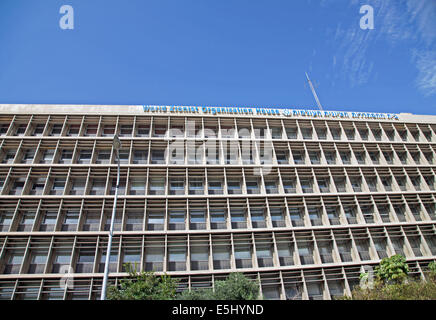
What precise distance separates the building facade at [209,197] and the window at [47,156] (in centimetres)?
11

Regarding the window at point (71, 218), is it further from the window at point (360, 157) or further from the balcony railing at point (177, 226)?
the window at point (360, 157)

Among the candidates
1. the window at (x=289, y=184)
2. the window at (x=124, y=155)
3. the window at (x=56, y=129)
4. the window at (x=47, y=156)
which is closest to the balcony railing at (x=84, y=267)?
the window at (x=124, y=155)

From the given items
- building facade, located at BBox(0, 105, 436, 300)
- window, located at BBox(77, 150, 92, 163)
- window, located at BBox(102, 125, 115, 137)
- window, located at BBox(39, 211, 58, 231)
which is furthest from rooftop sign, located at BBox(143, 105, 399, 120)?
window, located at BBox(39, 211, 58, 231)

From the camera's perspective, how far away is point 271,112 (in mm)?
33438

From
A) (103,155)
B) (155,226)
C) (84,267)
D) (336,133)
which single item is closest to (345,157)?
(336,133)

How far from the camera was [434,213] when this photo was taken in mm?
29547

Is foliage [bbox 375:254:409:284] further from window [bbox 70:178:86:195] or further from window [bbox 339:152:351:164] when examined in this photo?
window [bbox 70:178:86:195]

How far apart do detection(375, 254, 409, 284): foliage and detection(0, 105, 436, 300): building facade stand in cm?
212

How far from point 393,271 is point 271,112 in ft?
69.3

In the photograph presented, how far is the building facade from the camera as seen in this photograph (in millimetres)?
23922

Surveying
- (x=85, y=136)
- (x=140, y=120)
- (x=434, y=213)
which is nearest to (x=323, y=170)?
(x=434, y=213)

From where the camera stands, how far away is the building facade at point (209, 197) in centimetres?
2392

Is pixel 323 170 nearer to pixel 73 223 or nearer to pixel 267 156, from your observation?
pixel 267 156

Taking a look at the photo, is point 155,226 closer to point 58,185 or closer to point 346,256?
point 58,185
